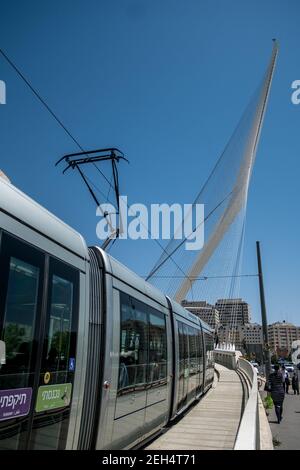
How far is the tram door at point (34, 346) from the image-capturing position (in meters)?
3.71

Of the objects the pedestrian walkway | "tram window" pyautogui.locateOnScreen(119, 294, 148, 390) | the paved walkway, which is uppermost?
"tram window" pyautogui.locateOnScreen(119, 294, 148, 390)

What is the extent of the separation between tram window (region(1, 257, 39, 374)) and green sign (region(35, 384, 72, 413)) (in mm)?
341

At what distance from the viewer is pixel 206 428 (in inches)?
403

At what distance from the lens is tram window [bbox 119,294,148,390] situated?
6.36 meters

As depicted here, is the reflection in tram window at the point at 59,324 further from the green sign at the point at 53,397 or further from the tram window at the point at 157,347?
the tram window at the point at 157,347

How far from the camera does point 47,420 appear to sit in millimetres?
4250

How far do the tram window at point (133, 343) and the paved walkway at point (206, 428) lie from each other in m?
1.79

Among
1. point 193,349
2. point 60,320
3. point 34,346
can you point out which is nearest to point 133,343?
point 60,320

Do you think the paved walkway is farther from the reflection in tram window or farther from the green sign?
the reflection in tram window

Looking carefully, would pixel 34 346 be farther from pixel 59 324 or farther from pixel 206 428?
pixel 206 428

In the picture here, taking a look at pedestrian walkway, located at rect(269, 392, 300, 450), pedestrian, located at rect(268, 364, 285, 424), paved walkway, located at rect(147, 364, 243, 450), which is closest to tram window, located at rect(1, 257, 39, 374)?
paved walkway, located at rect(147, 364, 243, 450)

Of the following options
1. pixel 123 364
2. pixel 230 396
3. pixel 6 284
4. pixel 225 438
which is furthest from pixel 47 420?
pixel 230 396
